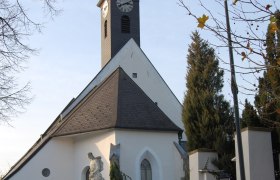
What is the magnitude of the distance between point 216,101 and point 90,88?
453 inches

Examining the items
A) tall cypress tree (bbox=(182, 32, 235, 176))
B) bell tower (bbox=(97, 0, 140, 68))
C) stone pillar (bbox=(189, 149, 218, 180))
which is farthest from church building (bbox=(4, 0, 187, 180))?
bell tower (bbox=(97, 0, 140, 68))

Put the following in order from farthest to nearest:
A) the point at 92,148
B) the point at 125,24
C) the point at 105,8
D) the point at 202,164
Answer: the point at 105,8
the point at 125,24
the point at 92,148
the point at 202,164

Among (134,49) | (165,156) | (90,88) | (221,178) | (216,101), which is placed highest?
(134,49)

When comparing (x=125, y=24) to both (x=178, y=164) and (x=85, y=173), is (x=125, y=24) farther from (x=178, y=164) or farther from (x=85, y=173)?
(x=178, y=164)

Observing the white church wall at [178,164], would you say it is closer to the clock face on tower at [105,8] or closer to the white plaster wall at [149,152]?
the white plaster wall at [149,152]

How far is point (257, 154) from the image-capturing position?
1170cm

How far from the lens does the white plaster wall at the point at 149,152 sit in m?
20.1

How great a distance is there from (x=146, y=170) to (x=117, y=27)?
13438 millimetres

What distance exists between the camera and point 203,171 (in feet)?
45.9

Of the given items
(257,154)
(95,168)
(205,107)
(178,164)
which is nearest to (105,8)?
(178,164)

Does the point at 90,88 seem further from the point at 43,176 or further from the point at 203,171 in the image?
the point at 203,171

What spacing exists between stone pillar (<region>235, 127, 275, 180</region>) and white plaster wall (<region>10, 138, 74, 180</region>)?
1217cm

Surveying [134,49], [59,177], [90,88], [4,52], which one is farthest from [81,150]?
[4,52]

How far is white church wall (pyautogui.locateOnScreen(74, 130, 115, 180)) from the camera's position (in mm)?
20422
